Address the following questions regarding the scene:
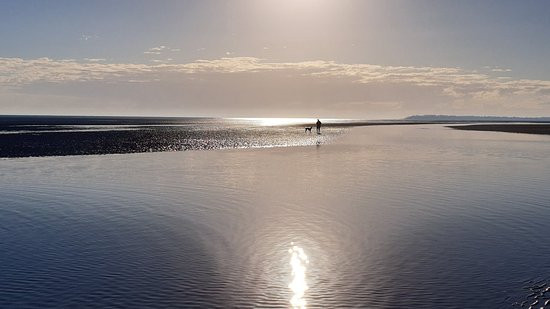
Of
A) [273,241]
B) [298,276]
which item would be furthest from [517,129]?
[298,276]

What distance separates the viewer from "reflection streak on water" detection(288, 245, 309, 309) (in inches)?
464

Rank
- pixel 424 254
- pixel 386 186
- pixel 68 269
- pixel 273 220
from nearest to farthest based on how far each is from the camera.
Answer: pixel 68 269
pixel 424 254
pixel 273 220
pixel 386 186

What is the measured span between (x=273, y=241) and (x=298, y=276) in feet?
12.9

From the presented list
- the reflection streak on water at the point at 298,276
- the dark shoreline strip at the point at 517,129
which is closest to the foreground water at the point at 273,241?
the reflection streak on water at the point at 298,276

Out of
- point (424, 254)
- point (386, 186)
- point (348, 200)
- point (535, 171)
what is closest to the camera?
point (424, 254)

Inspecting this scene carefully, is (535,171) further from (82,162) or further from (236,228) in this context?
(82,162)

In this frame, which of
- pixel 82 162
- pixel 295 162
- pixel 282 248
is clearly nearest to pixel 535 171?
pixel 295 162

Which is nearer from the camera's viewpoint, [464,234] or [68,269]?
[68,269]

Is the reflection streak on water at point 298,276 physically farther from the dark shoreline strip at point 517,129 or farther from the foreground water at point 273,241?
the dark shoreline strip at point 517,129

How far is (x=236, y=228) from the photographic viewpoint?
64.0 feet

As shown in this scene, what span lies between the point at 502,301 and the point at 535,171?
31.5 m

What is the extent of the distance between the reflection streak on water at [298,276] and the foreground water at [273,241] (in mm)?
60

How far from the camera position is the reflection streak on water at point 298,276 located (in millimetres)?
11791

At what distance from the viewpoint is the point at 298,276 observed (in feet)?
44.5
